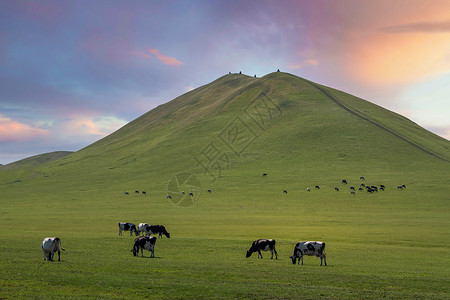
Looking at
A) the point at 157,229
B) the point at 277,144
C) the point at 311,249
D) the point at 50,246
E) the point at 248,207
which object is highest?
the point at 277,144

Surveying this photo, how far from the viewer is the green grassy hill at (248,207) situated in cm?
1878

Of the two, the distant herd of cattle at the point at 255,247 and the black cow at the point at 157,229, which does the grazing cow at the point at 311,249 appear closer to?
the distant herd of cattle at the point at 255,247

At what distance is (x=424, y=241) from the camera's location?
38562mm

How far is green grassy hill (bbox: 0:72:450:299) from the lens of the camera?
18781 mm

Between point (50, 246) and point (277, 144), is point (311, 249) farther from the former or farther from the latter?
point (277, 144)

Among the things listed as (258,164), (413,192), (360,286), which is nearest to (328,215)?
(413,192)

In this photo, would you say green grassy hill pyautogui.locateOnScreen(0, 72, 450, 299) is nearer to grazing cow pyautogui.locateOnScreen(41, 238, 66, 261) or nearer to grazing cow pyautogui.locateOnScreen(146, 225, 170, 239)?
grazing cow pyautogui.locateOnScreen(41, 238, 66, 261)

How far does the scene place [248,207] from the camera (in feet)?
245

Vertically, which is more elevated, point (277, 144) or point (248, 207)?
point (277, 144)

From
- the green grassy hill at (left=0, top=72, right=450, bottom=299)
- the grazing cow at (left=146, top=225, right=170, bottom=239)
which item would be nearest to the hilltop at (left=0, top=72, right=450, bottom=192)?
the green grassy hill at (left=0, top=72, right=450, bottom=299)

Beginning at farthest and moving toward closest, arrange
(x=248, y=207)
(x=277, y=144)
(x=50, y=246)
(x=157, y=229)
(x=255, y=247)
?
1. (x=277, y=144)
2. (x=248, y=207)
3. (x=157, y=229)
4. (x=255, y=247)
5. (x=50, y=246)

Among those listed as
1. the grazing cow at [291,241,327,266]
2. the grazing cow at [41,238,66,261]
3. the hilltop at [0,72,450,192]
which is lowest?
the grazing cow at [291,241,327,266]

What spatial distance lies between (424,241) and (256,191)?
181 feet

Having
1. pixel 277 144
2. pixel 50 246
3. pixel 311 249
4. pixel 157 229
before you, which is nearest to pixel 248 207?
pixel 157 229
